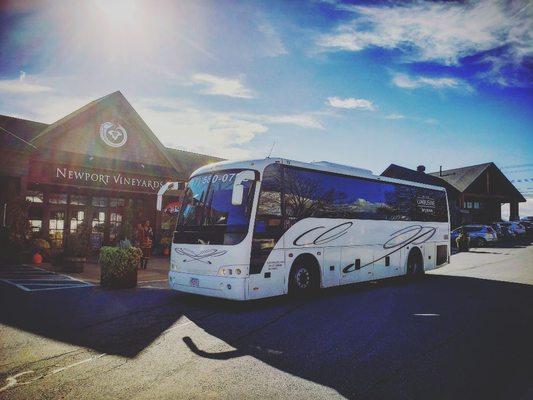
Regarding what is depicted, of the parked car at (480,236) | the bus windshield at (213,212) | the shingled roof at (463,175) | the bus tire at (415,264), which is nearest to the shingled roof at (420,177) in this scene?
the shingled roof at (463,175)

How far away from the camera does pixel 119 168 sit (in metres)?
19.0

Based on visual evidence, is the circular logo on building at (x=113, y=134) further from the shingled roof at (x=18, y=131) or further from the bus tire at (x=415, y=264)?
the bus tire at (x=415, y=264)

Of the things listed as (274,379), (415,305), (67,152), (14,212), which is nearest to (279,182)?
(415,305)

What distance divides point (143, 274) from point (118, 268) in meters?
3.23

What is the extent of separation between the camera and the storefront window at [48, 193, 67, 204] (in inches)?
730

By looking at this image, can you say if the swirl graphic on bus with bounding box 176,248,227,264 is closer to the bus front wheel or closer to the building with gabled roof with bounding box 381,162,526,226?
the bus front wheel

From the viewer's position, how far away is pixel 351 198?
1086 centimetres

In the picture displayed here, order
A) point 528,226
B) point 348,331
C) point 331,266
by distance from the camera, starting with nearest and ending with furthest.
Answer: point 348,331, point 331,266, point 528,226

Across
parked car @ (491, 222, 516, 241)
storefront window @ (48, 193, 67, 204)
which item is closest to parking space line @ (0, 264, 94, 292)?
storefront window @ (48, 193, 67, 204)

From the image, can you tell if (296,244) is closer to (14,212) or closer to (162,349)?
(162,349)

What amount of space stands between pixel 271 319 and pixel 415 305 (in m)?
3.53

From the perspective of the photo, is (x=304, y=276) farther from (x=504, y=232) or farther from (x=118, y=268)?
(x=504, y=232)

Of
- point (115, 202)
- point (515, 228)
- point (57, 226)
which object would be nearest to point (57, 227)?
point (57, 226)

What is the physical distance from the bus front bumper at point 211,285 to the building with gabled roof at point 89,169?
10492 mm
